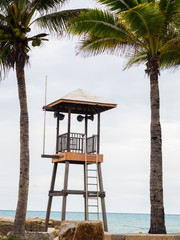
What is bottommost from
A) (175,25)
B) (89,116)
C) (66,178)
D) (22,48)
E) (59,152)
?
(66,178)

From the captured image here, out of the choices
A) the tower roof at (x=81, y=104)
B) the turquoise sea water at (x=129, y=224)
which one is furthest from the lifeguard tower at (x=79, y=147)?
the turquoise sea water at (x=129, y=224)

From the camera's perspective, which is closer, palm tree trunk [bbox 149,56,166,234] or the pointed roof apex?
palm tree trunk [bbox 149,56,166,234]

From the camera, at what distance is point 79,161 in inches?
743

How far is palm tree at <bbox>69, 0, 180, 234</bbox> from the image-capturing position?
14.3m

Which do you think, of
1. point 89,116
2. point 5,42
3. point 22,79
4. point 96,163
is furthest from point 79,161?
point 5,42

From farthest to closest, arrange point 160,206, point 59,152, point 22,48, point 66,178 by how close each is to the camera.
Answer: point 59,152, point 66,178, point 22,48, point 160,206

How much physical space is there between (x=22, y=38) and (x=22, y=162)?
4553 millimetres

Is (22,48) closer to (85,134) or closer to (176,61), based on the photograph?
(85,134)

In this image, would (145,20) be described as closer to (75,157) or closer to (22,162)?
(22,162)

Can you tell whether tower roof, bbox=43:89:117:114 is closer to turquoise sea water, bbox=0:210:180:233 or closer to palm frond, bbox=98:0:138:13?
palm frond, bbox=98:0:138:13

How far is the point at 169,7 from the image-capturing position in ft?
48.9

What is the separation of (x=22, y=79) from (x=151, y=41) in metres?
5.02

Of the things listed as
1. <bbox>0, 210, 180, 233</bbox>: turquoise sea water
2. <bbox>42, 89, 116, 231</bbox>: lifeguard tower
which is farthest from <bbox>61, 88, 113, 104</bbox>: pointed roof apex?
<bbox>0, 210, 180, 233</bbox>: turquoise sea water

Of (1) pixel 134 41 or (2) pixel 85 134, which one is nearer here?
(1) pixel 134 41
